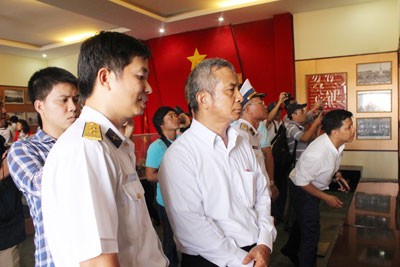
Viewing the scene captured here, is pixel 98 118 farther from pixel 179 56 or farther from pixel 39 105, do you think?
pixel 179 56

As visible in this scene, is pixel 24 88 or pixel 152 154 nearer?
pixel 152 154

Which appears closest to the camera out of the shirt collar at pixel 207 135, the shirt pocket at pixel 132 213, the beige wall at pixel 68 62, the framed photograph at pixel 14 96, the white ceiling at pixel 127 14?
the shirt pocket at pixel 132 213

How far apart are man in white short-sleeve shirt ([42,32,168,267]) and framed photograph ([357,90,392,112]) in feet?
16.5

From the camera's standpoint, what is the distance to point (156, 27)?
19.6 ft

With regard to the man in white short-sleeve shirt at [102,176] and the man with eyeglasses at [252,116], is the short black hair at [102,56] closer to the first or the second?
the man in white short-sleeve shirt at [102,176]

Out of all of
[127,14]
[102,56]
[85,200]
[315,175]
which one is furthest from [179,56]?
[85,200]

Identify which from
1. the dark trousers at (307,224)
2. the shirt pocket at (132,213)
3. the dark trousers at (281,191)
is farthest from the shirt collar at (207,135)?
the dark trousers at (281,191)

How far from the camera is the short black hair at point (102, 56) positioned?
0.83m

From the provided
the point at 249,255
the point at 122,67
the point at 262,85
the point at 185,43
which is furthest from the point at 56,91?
the point at 185,43

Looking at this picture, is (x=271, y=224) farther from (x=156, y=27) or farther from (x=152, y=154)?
(x=156, y=27)

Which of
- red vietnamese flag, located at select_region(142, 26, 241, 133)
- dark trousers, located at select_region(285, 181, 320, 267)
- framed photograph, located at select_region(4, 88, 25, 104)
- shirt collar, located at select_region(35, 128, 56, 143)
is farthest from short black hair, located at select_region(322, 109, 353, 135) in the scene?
framed photograph, located at select_region(4, 88, 25, 104)

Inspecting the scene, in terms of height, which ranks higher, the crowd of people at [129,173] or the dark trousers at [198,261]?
the crowd of people at [129,173]

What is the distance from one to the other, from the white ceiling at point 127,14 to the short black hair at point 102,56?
3921mm

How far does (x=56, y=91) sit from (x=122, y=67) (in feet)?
1.60
